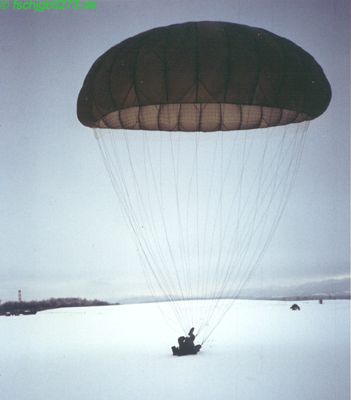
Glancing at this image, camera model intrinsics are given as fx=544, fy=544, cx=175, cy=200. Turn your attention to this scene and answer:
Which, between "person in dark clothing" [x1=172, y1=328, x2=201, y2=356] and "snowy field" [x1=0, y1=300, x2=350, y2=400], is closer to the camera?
"snowy field" [x1=0, y1=300, x2=350, y2=400]

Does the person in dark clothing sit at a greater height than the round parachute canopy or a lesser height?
lesser

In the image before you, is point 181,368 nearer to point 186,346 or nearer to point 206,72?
point 186,346

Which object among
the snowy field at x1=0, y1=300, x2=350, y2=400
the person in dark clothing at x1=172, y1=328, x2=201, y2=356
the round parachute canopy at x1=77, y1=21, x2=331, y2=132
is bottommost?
the snowy field at x1=0, y1=300, x2=350, y2=400

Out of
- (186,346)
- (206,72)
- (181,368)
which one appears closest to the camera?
(206,72)

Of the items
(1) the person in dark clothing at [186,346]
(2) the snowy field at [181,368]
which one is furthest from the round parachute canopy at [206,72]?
(1) the person in dark clothing at [186,346]

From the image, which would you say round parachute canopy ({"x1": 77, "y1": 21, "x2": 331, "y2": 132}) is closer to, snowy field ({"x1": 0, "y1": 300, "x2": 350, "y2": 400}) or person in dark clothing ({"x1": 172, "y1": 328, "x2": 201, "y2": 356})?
snowy field ({"x1": 0, "y1": 300, "x2": 350, "y2": 400})

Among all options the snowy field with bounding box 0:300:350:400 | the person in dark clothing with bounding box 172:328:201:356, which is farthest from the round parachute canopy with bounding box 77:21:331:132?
the person in dark clothing with bounding box 172:328:201:356

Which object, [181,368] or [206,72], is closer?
[206,72]

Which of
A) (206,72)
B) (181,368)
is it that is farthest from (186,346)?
(206,72)
